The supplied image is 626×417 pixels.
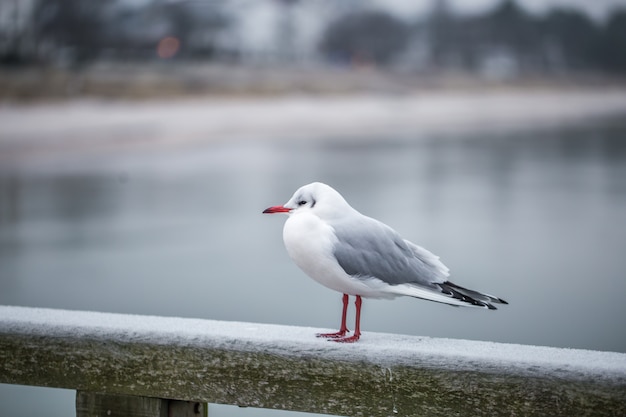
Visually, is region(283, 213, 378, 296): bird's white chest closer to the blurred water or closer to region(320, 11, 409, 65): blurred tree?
the blurred water

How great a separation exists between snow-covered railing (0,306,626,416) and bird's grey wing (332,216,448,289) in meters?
0.12

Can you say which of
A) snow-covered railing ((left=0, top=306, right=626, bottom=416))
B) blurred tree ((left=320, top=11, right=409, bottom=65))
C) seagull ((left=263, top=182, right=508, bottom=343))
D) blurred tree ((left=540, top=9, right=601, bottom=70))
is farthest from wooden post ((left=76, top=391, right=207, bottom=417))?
blurred tree ((left=320, top=11, right=409, bottom=65))

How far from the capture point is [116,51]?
18891 millimetres

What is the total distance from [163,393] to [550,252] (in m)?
7.53

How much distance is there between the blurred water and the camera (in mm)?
5758

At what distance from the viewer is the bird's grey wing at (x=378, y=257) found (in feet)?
5.07

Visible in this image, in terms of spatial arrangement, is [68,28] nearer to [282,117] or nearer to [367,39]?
[282,117]

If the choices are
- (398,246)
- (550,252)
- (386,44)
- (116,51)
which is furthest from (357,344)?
(386,44)

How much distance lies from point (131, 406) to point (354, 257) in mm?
494

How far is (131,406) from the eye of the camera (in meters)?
1.52

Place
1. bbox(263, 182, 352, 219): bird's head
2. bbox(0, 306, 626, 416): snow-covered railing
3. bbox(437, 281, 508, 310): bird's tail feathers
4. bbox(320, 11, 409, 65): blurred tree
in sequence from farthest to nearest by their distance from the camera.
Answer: bbox(320, 11, 409, 65): blurred tree < bbox(263, 182, 352, 219): bird's head < bbox(437, 281, 508, 310): bird's tail feathers < bbox(0, 306, 626, 416): snow-covered railing

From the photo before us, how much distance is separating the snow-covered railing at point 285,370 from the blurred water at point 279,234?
202 centimetres

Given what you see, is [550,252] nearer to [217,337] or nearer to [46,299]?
[46,299]

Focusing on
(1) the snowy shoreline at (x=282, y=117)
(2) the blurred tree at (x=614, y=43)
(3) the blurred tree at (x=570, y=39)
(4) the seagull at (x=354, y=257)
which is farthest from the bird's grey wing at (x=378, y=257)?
(2) the blurred tree at (x=614, y=43)
